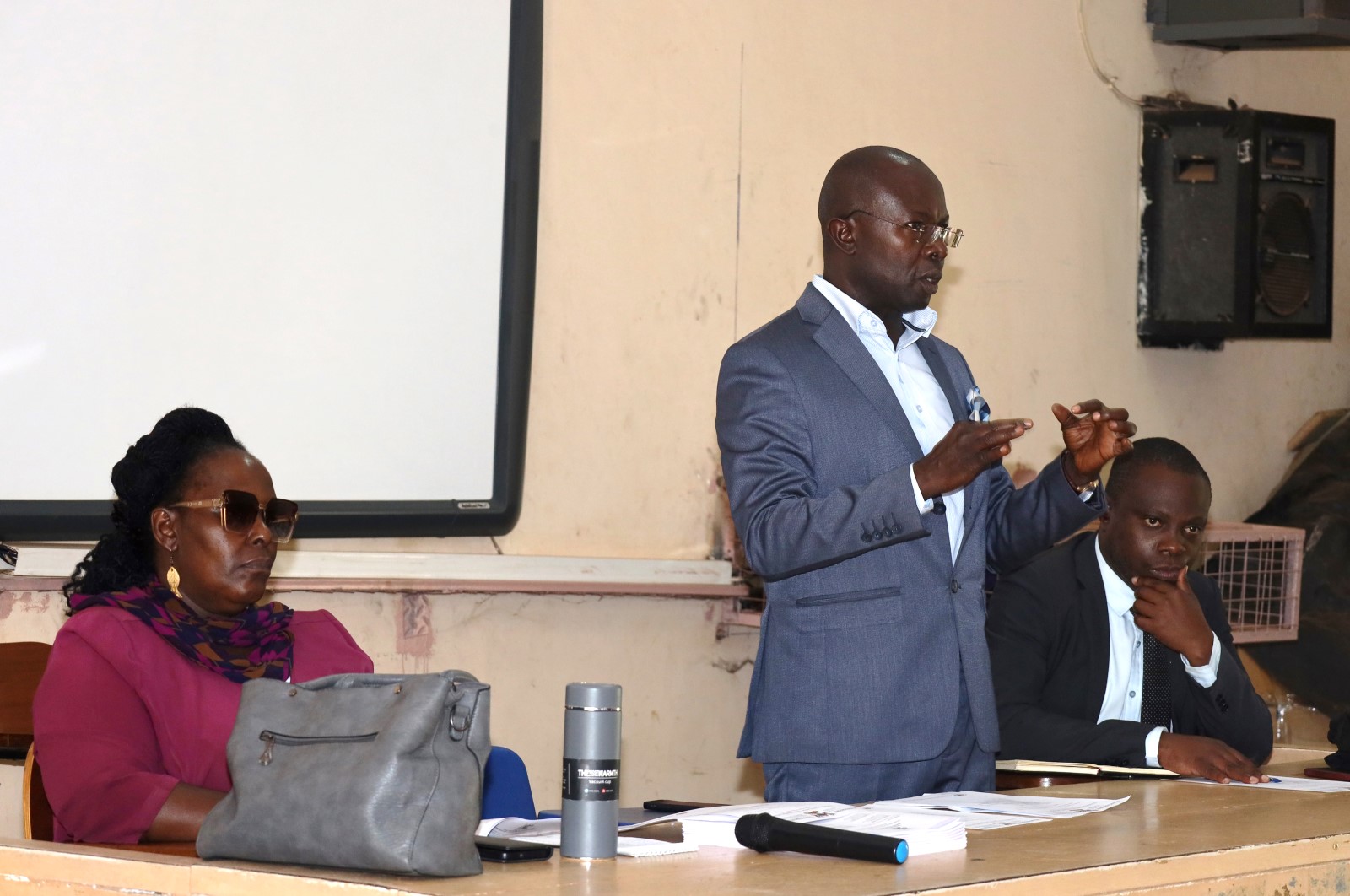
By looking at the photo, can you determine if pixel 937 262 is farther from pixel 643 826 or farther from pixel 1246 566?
pixel 1246 566

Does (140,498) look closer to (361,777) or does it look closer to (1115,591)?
(361,777)

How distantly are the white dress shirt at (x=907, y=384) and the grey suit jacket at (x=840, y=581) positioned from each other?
3cm

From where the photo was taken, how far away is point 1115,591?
306 centimetres

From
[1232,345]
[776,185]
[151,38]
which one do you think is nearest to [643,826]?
[151,38]

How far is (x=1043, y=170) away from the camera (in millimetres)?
4758

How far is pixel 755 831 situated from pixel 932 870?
19 cm

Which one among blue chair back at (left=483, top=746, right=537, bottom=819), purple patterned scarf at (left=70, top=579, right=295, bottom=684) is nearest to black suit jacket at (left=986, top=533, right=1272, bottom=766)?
blue chair back at (left=483, top=746, right=537, bottom=819)

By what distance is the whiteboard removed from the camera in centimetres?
311

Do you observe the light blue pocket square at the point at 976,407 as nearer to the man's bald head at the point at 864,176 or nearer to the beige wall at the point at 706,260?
the man's bald head at the point at 864,176

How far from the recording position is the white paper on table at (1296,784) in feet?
8.00

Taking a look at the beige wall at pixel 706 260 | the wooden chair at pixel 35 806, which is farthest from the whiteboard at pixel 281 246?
the wooden chair at pixel 35 806

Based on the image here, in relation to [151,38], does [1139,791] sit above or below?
below

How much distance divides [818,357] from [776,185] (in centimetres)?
176

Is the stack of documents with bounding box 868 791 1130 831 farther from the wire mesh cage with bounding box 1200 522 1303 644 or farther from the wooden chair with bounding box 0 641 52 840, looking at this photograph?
the wire mesh cage with bounding box 1200 522 1303 644
